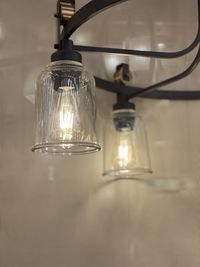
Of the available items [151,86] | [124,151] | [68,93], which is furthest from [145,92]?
[68,93]

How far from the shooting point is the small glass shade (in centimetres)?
90

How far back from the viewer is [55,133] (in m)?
0.64

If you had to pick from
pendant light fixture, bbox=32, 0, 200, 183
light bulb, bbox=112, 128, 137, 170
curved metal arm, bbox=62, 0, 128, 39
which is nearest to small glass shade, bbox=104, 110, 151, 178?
light bulb, bbox=112, 128, 137, 170

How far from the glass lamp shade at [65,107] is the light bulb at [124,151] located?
23 centimetres

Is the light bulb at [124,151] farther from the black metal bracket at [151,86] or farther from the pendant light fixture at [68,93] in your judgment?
the pendant light fixture at [68,93]

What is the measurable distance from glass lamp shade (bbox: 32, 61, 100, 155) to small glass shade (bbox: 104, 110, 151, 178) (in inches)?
9.0

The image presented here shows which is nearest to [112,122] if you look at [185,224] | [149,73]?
[149,73]

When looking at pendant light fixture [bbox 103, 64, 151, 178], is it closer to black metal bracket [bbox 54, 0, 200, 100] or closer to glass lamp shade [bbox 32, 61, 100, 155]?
black metal bracket [bbox 54, 0, 200, 100]

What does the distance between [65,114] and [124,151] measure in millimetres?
Answer: 288

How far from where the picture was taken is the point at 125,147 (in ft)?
3.02

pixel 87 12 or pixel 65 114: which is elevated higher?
pixel 87 12

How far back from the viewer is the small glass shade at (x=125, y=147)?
0.90 metres

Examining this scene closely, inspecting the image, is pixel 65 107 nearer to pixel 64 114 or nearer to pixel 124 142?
pixel 64 114

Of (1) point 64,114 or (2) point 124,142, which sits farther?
(2) point 124,142
